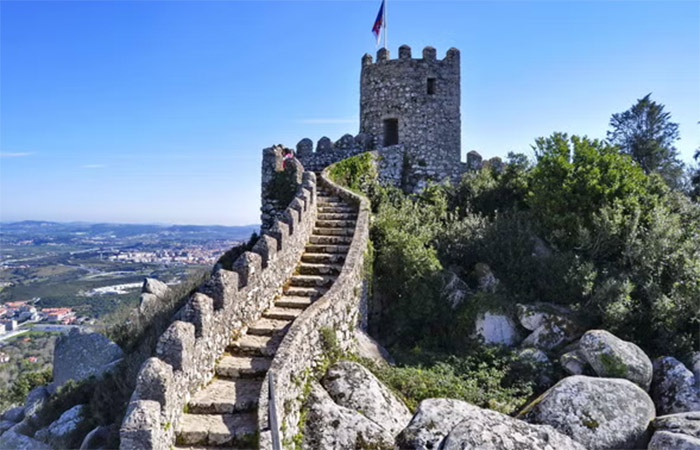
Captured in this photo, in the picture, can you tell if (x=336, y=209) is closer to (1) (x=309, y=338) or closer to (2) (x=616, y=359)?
(1) (x=309, y=338)

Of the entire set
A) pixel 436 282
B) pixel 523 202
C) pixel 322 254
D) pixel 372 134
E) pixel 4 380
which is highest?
pixel 372 134

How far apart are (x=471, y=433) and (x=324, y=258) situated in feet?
18.8

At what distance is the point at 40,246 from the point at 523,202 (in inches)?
2855

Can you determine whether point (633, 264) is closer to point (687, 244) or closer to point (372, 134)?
point (687, 244)

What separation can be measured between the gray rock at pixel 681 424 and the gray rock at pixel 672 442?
26 cm

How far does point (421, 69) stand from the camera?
1812 centimetres

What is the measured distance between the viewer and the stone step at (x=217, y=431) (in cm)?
557

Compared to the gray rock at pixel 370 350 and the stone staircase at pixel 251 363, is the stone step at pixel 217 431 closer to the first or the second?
the stone staircase at pixel 251 363

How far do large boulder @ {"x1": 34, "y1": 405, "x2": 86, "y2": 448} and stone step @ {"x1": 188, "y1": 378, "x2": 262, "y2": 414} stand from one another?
4.50m

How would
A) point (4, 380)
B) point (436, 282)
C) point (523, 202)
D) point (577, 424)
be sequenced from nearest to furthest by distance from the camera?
point (577, 424) → point (436, 282) → point (523, 202) → point (4, 380)

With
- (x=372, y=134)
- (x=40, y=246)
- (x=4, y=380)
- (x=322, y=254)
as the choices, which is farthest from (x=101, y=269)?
(x=322, y=254)

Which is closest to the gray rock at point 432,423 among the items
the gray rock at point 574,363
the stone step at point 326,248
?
the gray rock at point 574,363

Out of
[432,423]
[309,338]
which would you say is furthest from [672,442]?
[309,338]

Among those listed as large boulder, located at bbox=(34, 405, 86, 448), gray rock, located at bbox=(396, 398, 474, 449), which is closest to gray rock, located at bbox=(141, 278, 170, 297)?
large boulder, located at bbox=(34, 405, 86, 448)
